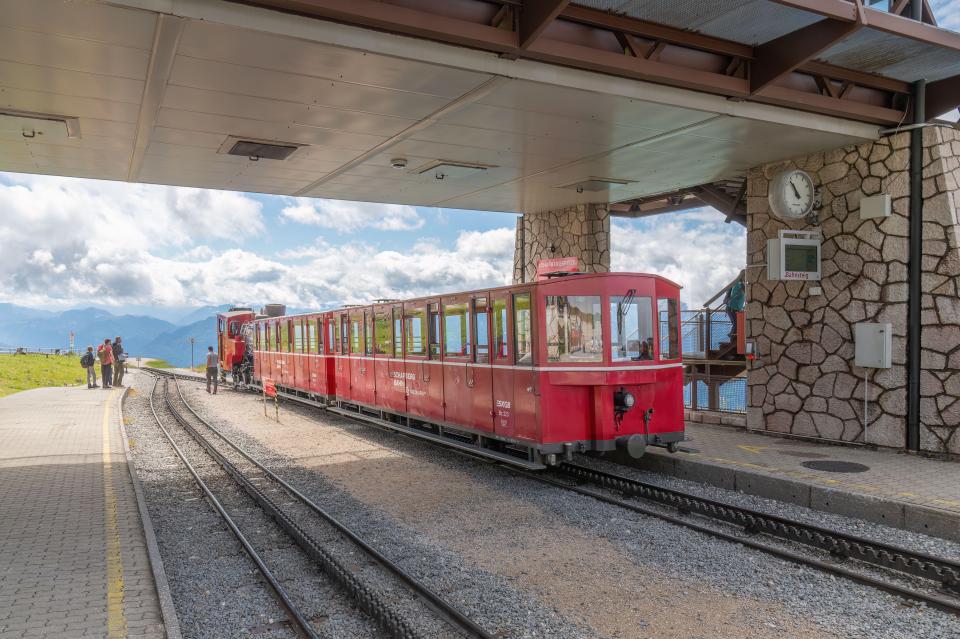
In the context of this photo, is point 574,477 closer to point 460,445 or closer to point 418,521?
point 460,445

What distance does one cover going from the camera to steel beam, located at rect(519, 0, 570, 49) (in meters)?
7.14

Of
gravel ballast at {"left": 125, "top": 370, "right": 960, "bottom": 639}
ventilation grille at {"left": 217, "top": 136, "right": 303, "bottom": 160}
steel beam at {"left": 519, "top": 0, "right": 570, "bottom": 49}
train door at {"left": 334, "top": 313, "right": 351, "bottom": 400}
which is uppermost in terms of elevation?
steel beam at {"left": 519, "top": 0, "right": 570, "bottom": 49}

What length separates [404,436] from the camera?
14.0 meters

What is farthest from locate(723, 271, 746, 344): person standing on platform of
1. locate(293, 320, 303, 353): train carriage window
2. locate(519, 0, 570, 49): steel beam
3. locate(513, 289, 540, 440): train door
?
locate(293, 320, 303, 353): train carriage window

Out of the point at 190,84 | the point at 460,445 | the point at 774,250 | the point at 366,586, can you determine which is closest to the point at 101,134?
the point at 190,84

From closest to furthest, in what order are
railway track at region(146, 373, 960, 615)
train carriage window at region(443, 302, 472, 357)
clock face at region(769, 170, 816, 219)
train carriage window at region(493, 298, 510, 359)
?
railway track at region(146, 373, 960, 615)
train carriage window at region(493, 298, 510, 359)
train carriage window at region(443, 302, 472, 357)
clock face at region(769, 170, 816, 219)

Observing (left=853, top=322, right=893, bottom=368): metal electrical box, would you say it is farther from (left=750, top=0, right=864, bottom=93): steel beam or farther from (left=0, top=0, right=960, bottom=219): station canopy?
(left=750, top=0, right=864, bottom=93): steel beam

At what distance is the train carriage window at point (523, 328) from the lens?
9211mm

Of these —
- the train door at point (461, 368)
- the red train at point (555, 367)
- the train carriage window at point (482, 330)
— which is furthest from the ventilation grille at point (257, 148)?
the train carriage window at point (482, 330)

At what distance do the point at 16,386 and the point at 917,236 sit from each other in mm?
30582

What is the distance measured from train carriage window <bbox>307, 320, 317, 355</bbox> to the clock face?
38.4ft

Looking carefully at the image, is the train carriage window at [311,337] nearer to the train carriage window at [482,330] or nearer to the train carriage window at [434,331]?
the train carriage window at [434,331]

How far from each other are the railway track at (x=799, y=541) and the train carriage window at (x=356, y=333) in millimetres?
6916

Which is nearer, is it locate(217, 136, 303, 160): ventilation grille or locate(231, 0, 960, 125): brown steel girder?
locate(231, 0, 960, 125): brown steel girder
